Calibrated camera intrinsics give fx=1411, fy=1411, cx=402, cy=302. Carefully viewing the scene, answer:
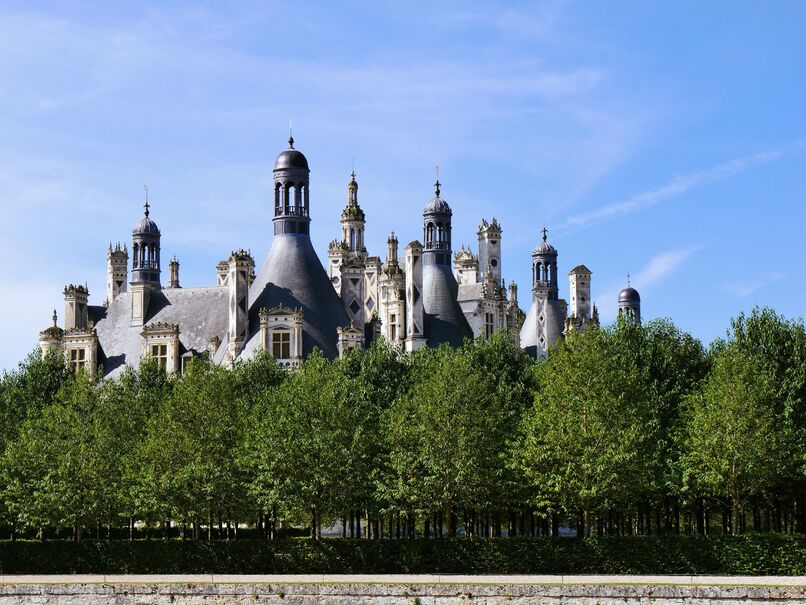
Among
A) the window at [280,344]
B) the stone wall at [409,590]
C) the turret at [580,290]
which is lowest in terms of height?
the stone wall at [409,590]

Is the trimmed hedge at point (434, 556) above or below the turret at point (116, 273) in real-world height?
below

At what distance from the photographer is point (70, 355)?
372 feet

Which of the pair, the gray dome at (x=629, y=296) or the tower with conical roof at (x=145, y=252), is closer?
the tower with conical roof at (x=145, y=252)

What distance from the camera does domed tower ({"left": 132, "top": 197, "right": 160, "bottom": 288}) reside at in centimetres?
12200

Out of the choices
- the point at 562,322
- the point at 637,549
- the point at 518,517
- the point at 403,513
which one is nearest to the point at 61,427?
the point at 403,513

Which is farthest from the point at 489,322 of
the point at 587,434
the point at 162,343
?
the point at 587,434

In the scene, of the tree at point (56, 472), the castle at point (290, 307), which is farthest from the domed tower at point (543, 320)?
the tree at point (56, 472)

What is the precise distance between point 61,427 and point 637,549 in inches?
1354

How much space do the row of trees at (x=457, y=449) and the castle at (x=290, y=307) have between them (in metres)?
23.9

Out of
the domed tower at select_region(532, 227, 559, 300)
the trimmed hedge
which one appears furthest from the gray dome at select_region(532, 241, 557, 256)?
the trimmed hedge

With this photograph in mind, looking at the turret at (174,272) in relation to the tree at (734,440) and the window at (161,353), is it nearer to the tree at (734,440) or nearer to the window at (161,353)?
the window at (161,353)

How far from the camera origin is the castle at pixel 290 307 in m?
106

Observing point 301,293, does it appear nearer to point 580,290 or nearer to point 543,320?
point 543,320

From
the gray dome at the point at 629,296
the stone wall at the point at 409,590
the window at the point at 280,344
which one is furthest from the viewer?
the gray dome at the point at 629,296
